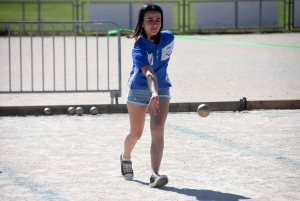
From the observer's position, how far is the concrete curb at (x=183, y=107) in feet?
36.3

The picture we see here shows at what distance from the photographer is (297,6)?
101 feet

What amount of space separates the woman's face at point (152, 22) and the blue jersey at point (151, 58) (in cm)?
10

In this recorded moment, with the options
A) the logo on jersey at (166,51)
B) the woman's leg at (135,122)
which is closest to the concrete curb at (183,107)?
the woman's leg at (135,122)

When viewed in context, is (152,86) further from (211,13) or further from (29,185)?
(211,13)

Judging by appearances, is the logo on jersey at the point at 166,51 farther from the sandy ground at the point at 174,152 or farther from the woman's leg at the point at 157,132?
the sandy ground at the point at 174,152

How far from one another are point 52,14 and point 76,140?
1331 inches

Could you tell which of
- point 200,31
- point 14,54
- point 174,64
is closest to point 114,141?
point 174,64

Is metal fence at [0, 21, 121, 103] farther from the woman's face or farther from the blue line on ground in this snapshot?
the woman's face

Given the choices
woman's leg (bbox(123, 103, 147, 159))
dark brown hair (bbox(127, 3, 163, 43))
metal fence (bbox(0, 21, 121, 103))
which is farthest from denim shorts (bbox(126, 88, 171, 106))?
metal fence (bbox(0, 21, 121, 103))

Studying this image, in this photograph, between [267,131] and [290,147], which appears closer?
[290,147]

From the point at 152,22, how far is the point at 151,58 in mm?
317

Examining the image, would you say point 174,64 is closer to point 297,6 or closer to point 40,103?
point 40,103

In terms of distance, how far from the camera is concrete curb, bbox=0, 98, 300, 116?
1108 cm

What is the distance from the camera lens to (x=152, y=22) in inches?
252
